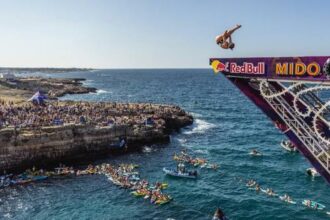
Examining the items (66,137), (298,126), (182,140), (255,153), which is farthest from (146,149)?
(298,126)

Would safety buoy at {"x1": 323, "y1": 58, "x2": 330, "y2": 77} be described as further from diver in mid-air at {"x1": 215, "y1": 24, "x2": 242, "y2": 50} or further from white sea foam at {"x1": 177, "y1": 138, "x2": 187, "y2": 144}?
white sea foam at {"x1": 177, "y1": 138, "x2": 187, "y2": 144}

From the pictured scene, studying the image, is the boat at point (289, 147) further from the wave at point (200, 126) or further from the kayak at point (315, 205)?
the kayak at point (315, 205)

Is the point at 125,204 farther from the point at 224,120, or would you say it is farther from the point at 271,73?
the point at 224,120

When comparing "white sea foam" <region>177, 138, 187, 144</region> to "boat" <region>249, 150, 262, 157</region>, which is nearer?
"boat" <region>249, 150, 262, 157</region>

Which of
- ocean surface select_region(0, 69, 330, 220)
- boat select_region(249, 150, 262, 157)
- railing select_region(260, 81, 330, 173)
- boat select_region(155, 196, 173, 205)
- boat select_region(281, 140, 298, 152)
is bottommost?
ocean surface select_region(0, 69, 330, 220)

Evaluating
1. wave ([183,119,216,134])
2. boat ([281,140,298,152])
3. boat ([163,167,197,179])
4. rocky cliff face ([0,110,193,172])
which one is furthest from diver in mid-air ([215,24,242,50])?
wave ([183,119,216,134])

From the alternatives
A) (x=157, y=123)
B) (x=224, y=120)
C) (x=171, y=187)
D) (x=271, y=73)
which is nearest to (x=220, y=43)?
(x=271, y=73)

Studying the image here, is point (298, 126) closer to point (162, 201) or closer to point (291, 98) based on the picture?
point (291, 98)
